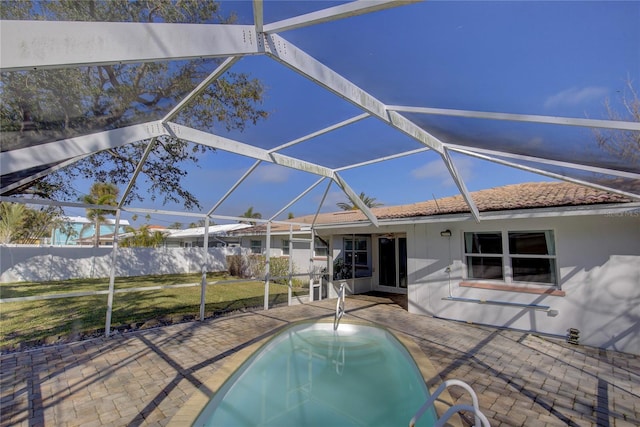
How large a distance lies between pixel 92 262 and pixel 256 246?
11382mm

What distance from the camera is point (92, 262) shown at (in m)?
20.7

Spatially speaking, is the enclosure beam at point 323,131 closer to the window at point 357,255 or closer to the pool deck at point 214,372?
the pool deck at point 214,372

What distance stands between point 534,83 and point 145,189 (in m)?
9.45

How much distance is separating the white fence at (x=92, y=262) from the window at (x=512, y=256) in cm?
1446

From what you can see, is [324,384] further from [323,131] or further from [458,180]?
[458,180]

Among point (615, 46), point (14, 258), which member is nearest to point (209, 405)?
point (615, 46)

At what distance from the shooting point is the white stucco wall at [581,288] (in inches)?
271

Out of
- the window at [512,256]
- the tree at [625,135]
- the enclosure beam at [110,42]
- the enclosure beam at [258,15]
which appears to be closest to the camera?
the enclosure beam at [110,42]

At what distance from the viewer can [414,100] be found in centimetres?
441

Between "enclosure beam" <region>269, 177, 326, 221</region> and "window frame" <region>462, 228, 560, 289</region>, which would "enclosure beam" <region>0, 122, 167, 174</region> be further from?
"window frame" <region>462, 228, 560, 289</region>

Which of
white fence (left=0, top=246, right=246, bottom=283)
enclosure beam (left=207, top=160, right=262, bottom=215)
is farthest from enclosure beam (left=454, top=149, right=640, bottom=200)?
white fence (left=0, top=246, right=246, bottom=283)

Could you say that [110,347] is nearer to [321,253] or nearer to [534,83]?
[534,83]

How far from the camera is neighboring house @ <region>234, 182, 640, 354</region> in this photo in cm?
695

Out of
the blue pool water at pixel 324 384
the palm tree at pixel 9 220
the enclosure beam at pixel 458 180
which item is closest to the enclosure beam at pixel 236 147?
the enclosure beam at pixel 458 180
